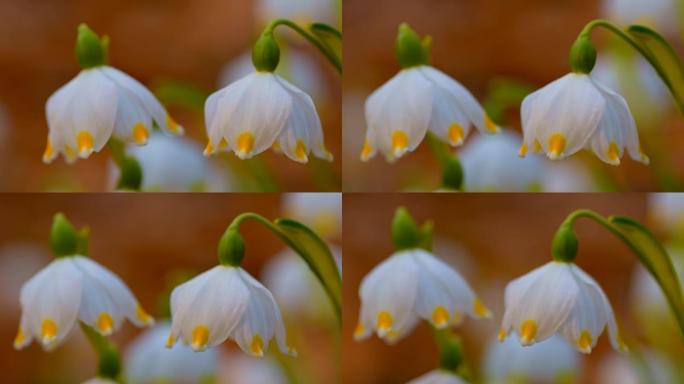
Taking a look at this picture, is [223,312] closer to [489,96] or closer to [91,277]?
[91,277]

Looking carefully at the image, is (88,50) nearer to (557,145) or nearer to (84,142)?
(84,142)

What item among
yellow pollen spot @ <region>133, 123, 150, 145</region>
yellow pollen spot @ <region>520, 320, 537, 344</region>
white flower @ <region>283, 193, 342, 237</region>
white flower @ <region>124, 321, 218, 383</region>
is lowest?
white flower @ <region>124, 321, 218, 383</region>

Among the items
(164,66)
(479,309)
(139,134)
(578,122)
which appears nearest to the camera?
(578,122)

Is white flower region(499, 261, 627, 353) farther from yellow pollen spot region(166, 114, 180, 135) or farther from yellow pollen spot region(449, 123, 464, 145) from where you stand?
yellow pollen spot region(166, 114, 180, 135)

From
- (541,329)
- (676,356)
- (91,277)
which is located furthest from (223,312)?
(676,356)

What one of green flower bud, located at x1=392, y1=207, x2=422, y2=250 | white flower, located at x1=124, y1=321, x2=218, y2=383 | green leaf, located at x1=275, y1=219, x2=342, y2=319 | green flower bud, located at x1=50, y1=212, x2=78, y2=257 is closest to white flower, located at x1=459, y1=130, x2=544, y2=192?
green flower bud, located at x1=392, y1=207, x2=422, y2=250

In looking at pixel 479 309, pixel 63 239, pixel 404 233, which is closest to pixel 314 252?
pixel 404 233
